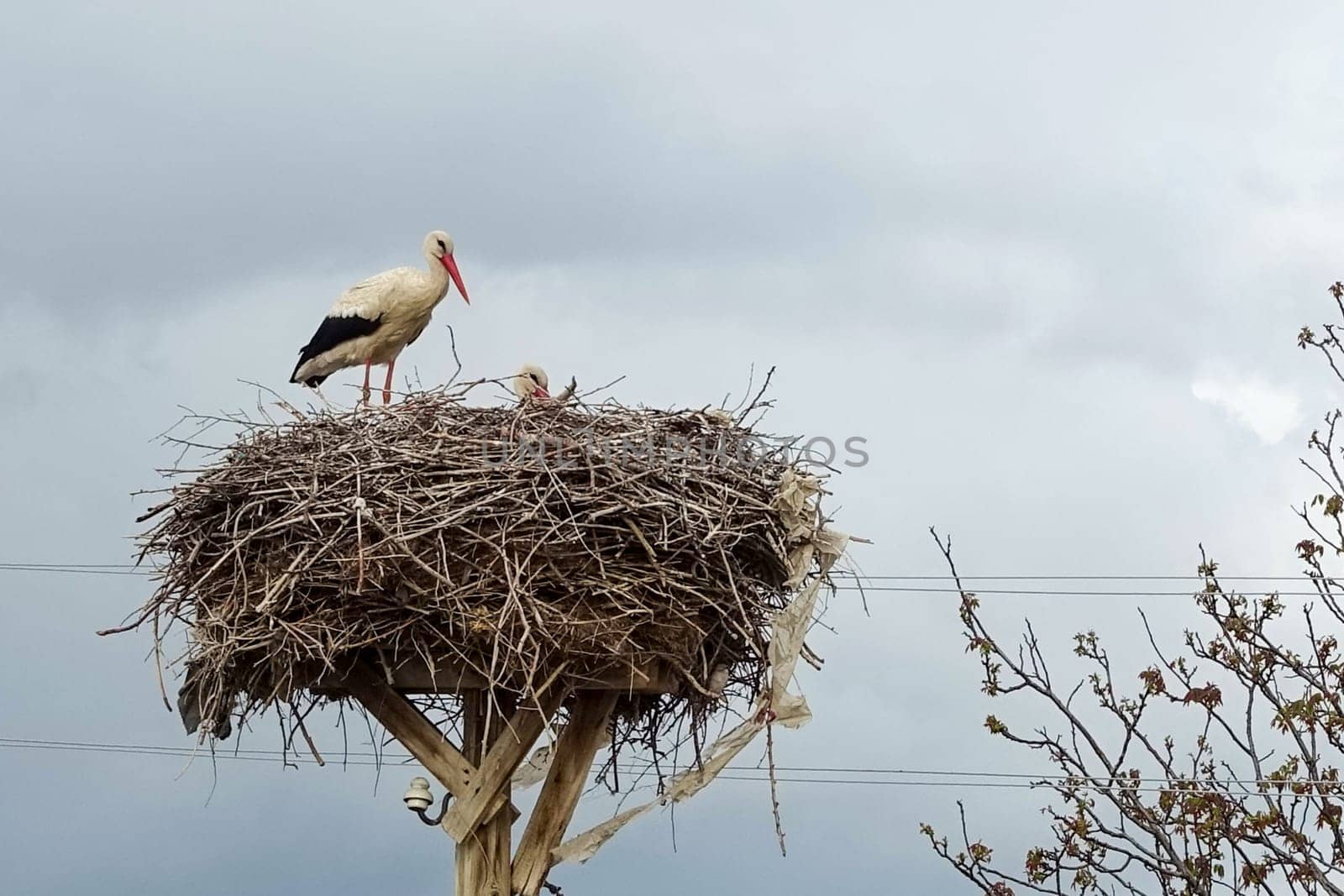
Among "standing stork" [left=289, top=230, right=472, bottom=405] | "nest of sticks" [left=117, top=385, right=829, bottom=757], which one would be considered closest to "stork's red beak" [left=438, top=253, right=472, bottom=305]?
"standing stork" [left=289, top=230, right=472, bottom=405]

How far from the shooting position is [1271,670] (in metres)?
10.2

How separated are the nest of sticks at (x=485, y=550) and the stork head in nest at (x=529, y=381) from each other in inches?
33.9

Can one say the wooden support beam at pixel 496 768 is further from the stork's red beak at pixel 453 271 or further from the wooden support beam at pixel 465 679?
the stork's red beak at pixel 453 271

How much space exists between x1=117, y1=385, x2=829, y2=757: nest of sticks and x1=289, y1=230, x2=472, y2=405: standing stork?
1813mm

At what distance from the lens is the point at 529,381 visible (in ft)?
31.1

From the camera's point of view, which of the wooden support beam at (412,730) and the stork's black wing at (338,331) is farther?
the stork's black wing at (338,331)

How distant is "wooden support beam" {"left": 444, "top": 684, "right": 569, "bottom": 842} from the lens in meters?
8.29

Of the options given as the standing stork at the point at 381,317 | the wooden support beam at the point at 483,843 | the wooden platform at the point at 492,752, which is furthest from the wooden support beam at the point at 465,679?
the standing stork at the point at 381,317

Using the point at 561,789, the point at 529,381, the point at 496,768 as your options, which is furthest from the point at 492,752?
the point at 529,381

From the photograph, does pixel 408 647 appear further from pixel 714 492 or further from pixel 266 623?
pixel 714 492

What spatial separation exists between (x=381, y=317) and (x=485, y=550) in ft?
8.95

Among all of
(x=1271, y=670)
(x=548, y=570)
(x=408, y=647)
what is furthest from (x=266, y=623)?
(x=1271, y=670)

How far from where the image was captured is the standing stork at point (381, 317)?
10.2m

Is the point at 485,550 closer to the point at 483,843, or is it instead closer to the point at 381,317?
the point at 483,843
